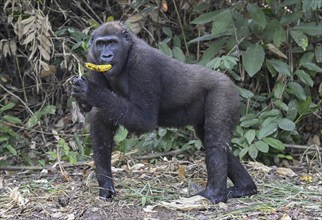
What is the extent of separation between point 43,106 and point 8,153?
1131mm

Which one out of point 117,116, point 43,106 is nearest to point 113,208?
point 117,116

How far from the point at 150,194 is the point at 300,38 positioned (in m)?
2.49

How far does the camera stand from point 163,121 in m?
5.67

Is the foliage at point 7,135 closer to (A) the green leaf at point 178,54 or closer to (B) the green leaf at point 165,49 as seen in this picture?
(B) the green leaf at point 165,49

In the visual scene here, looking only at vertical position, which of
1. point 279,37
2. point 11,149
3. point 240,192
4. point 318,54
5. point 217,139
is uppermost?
point 279,37

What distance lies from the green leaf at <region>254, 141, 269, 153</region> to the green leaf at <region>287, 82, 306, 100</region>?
0.77 m

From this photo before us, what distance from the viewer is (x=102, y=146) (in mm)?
5516

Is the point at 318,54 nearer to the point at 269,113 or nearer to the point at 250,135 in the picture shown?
the point at 269,113

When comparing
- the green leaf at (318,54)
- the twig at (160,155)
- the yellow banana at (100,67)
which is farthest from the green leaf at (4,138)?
the green leaf at (318,54)

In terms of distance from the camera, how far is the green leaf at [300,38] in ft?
22.5

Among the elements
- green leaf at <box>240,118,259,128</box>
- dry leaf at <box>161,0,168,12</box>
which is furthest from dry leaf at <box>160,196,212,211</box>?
dry leaf at <box>161,0,168,12</box>

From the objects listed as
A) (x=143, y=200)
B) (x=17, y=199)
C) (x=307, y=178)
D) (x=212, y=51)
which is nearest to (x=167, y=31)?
(x=212, y=51)

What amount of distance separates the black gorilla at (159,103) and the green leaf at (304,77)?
1.72m

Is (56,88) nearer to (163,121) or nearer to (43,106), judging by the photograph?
(43,106)
